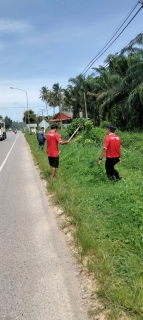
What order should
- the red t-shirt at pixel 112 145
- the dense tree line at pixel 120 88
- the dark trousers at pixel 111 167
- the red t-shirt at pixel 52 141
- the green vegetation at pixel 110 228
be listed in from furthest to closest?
the dense tree line at pixel 120 88
the red t-shirt at pixel 52 141
the dark trousers at pixel 111 167
the red t-shirt at pixel 112 145
the green vegetation at pixel 110 228

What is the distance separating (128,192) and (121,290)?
8.95ft

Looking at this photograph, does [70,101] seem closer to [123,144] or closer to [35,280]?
[123,144]

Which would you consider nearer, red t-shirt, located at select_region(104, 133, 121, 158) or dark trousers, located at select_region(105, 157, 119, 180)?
red t-shirt, located at select_region(104, 133, 121, 158)

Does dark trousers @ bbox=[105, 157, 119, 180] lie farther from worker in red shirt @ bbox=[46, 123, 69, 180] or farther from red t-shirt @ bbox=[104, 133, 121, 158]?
worker in red shirt @ bbox=[46, 123, 69, 180]

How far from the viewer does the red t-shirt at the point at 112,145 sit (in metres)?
6.30

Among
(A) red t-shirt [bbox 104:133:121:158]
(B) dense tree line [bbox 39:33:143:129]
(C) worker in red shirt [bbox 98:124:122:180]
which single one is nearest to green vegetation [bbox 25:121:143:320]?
(C) worker in red shirt [bbox 98:124:122:180]

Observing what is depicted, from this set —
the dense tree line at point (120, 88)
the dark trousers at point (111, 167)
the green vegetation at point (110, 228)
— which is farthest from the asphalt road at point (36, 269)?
the dense tree line at point (120, 88)

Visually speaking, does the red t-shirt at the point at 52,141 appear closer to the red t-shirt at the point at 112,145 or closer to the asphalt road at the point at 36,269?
the red t-shirt at the point at 112,145

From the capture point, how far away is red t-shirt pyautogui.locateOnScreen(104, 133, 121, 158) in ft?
20.7

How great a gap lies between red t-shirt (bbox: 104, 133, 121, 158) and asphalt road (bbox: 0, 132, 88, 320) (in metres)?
1.86

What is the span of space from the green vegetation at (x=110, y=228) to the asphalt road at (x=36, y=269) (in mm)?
280

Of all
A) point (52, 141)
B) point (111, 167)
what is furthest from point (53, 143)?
point (111, 167)

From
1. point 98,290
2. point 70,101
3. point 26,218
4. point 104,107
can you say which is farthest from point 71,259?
point 70,101

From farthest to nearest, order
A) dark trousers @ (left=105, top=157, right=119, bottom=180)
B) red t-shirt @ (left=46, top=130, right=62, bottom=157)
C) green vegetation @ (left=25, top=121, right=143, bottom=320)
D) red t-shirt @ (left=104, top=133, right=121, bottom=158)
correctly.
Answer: red t-shirt @ (left=46, top=130, right=62, bottom=157) → dark trousers @ (left=105, top=157, right=119, bottom=180) → red t-shirt @ (left=104, top=133, right=121, bottom=158) → green vegetation @ (left=25, top=121, right=143, bottom=320)
